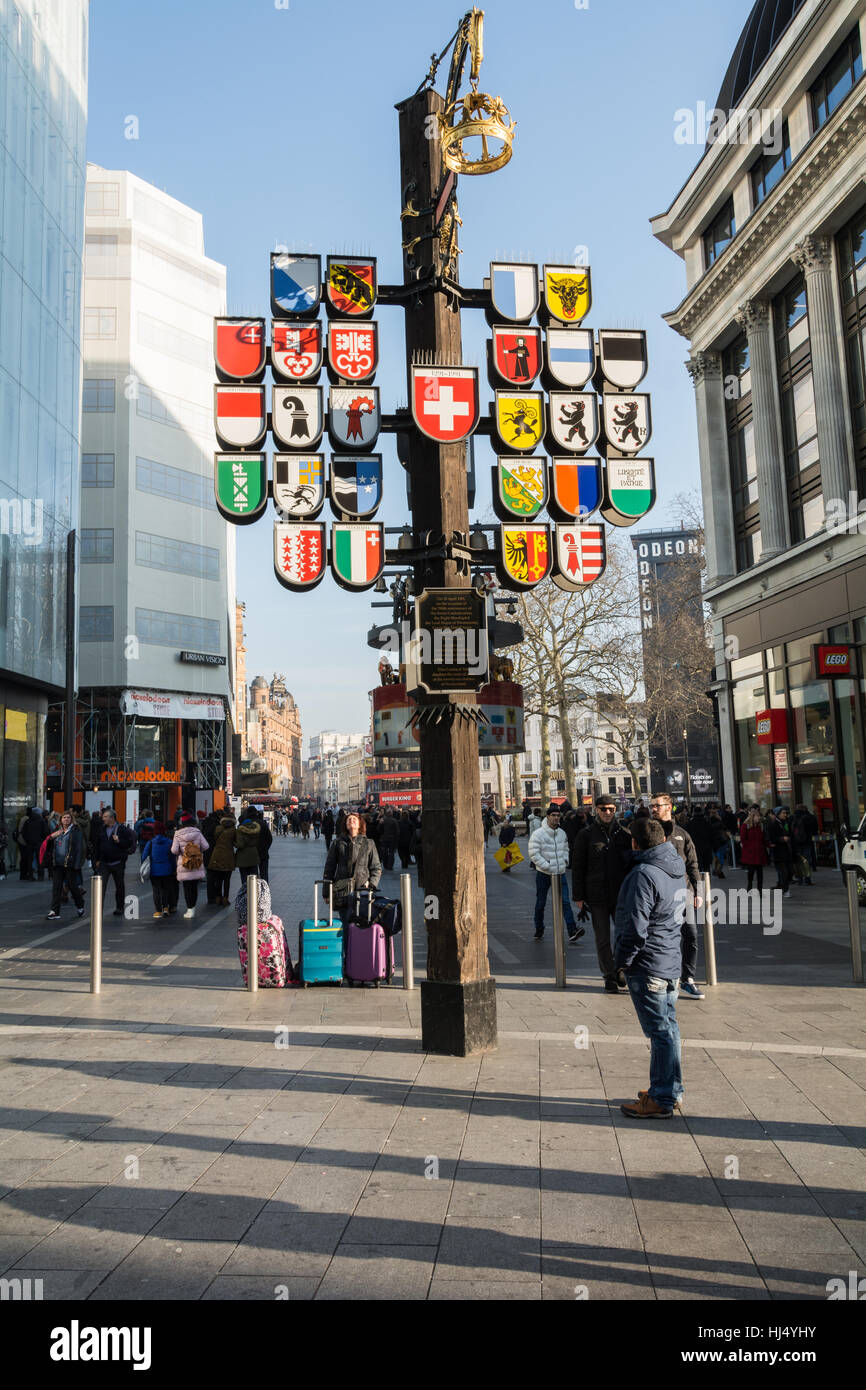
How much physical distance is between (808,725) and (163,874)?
17.6 m

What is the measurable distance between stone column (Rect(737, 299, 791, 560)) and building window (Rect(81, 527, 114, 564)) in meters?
36.2

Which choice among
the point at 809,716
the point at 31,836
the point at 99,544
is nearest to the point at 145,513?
the point at 99,544

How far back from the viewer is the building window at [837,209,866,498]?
2434cm

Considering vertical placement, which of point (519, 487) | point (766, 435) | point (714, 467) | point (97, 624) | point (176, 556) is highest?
point (176, 556)

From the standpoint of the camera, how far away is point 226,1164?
16.7 feet

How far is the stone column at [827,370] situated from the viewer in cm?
2508

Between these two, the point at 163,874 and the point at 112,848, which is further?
the point at 112,848

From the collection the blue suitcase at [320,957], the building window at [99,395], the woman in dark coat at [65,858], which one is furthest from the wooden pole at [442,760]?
the building window at [99,395]

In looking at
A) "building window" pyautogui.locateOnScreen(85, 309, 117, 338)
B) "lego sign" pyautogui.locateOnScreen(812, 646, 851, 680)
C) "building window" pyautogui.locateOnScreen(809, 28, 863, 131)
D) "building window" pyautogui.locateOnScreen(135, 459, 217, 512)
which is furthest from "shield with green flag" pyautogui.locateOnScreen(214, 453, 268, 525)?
"building window" pyautogui.locateOnScreen(85, 309, 117, 338)

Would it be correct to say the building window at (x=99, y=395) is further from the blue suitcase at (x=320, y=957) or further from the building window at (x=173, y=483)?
the blue suitcase at (x=320, y=957)

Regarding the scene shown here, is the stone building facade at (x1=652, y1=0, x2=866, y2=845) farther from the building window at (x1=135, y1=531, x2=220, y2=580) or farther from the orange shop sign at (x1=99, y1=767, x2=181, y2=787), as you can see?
A: the orange shop sign at (x1=99, y1=767, x2=181, y2=787)

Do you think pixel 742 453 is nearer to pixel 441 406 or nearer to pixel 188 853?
pixel 188 853

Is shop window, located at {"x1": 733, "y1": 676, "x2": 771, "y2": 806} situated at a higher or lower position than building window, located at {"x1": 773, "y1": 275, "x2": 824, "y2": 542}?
lower

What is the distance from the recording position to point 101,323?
2170 inches
